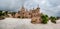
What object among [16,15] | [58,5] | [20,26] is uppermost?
[58,5]

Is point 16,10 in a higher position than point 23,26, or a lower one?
higher

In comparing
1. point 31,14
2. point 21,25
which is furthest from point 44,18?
point 21,25

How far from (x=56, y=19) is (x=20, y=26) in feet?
2.33

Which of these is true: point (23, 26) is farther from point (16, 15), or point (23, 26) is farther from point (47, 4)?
point (47, 4)

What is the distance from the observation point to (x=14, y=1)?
292 cm

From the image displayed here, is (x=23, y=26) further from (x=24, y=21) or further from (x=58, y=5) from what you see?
(x=58, y=5)

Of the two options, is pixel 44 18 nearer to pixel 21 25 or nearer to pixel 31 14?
pixel 31 14

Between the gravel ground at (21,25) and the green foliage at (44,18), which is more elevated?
the green foliage at (44,18)

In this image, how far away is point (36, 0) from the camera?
9.48 ft

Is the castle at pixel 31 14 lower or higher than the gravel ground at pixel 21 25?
higher

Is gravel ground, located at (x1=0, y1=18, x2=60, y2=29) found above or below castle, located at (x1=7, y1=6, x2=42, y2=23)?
below

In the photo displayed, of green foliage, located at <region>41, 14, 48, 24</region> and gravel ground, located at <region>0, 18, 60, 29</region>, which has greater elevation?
green foliage, located at <region>41, 14, 48, 24</region>

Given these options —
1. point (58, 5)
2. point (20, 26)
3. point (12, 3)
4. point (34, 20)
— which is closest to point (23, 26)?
point (20, 26)

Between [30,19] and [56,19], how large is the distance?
504mm
